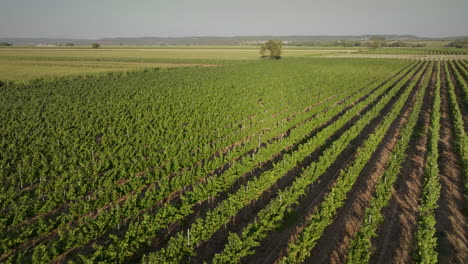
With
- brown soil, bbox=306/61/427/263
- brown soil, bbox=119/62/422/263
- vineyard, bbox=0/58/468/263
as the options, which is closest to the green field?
vineyard, bbox=0/58/468/263

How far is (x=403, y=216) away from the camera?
473 inches

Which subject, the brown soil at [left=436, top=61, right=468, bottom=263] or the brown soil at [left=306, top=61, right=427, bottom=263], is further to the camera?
the brown soil at [left=436, top=61, right=468, bottom=263]

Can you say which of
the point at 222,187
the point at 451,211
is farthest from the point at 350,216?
→ the point at 222,187

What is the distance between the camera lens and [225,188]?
1361 cm

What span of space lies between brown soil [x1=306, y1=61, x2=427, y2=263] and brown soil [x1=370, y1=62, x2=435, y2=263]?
2.99ft

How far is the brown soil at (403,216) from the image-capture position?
32.8ft

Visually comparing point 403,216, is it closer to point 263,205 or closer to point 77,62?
point 263,205

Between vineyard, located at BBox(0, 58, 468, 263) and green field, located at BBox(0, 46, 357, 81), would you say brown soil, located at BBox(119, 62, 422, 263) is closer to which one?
vineyard, located at BBox(0, 58, 468, 263)

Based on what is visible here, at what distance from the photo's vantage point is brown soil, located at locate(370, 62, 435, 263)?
10000 millimetres

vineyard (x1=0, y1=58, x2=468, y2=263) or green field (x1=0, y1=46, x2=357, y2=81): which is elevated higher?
green field (x1=0, y1=46, x2=357, y2=81)

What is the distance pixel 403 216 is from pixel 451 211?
239 cm

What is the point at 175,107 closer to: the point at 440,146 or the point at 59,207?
the point at 59,207

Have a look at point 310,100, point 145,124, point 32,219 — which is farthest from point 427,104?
point 32,219

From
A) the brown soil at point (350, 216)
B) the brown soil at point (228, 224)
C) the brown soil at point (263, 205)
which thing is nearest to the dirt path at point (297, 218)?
the brown soil at point (263, 205)
